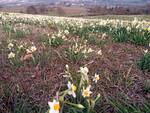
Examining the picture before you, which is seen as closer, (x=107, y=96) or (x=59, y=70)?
(x=107, y=96)

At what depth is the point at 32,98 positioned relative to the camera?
4.06 m

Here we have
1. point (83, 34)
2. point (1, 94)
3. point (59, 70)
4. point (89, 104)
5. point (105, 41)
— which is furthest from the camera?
Answer: point (83, 34)

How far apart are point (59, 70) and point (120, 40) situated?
225 centimetres

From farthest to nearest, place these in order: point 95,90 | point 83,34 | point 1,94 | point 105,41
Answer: point 83,34, point 105,41, point 95,90, point 1,94

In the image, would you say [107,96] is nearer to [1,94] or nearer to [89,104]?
[89,104]

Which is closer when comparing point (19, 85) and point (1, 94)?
point (1, 94)

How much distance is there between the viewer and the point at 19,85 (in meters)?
4.32

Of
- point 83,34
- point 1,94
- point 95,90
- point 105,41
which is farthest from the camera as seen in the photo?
point 83,34

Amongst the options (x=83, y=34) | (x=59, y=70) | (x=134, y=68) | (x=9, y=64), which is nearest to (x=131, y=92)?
(x=134, y=68)

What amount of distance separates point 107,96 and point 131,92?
1.19 ft

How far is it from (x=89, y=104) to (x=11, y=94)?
3.54 ft


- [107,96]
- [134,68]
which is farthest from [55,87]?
[134,68]

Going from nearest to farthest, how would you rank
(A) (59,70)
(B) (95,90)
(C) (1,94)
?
(C) (1,94) → (B) (95,90) → (A) (59,70)

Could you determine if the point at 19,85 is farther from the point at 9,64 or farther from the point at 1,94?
the point at 9,64
